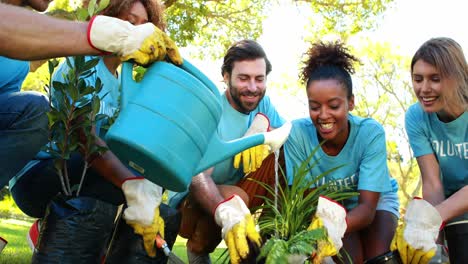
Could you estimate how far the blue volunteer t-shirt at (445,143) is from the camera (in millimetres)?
3424

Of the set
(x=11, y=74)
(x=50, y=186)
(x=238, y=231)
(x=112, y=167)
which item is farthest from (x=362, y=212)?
(x=11, y=74)

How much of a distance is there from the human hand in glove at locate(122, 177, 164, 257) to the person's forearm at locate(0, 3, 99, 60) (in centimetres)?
68

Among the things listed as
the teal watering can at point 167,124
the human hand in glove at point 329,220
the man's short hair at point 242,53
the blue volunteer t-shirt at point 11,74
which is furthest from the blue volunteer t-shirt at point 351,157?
the blue volunteer t-shirt at point 11,74

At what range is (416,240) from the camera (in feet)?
9.45

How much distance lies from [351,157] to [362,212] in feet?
1.29

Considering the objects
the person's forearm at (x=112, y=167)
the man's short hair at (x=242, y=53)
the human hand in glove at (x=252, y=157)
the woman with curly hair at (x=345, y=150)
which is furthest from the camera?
the man's short hair at (x=242, y=53)

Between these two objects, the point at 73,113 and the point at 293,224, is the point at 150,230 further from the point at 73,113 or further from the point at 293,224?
the point at 293,224

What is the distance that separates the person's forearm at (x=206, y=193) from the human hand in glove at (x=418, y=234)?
94 cm

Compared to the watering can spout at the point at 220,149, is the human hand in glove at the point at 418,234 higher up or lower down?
lower down

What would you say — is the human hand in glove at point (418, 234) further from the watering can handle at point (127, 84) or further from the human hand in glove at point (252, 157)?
the watering can handle at point (127, 84)

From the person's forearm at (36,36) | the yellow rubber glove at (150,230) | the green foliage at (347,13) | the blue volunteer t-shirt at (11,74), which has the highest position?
the green foliage at (347,13)

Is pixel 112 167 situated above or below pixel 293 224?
above

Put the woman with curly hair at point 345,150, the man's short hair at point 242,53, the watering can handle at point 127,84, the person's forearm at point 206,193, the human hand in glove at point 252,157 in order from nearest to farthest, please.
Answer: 1. the watering can handle at point 127,84
2. the person's forearm at point 206,193
3. the woman with curly hair at point 345,150
4. the human hand in glove at point 252,157
5. the man's short hair at point 242,53

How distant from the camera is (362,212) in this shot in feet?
10.1
